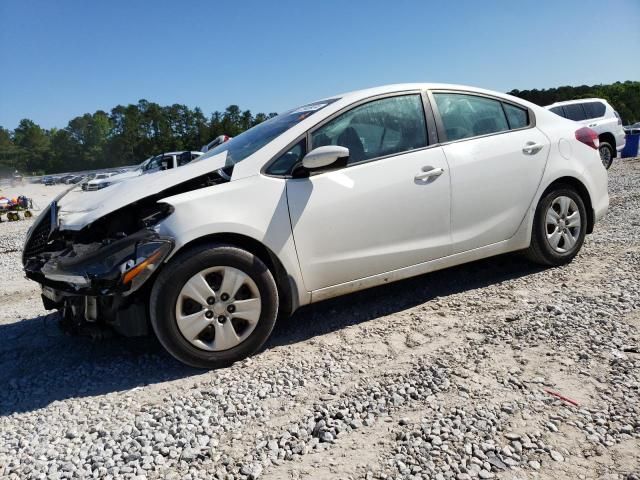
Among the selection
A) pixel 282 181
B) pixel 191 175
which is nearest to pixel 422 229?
pixel 282 181

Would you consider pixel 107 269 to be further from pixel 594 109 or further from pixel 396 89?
pixel 594 109

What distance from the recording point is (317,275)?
329 centimetres

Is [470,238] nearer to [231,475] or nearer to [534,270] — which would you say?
[534,270]

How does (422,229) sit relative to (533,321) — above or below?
above

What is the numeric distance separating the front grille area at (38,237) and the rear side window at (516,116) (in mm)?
3658

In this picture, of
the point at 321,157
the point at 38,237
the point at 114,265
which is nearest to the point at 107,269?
the point at 114,265

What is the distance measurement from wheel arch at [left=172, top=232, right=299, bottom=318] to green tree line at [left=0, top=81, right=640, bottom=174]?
101429 mm

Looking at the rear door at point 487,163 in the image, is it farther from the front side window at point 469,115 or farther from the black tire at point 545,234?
the black tire at point 545,234

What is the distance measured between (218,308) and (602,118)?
48.6 ft

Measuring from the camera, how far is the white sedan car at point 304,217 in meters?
2.93

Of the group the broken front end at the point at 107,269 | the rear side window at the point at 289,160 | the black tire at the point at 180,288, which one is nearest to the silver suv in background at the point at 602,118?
the rear side window at the point at 289,160

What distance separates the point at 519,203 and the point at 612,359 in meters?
1.63

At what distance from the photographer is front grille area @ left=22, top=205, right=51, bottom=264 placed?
345 cm

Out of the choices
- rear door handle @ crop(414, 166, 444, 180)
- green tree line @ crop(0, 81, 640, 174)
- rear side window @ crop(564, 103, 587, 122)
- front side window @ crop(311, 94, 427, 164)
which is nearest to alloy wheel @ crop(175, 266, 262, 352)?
front side window @ crop(311, 94, 427, 164)
